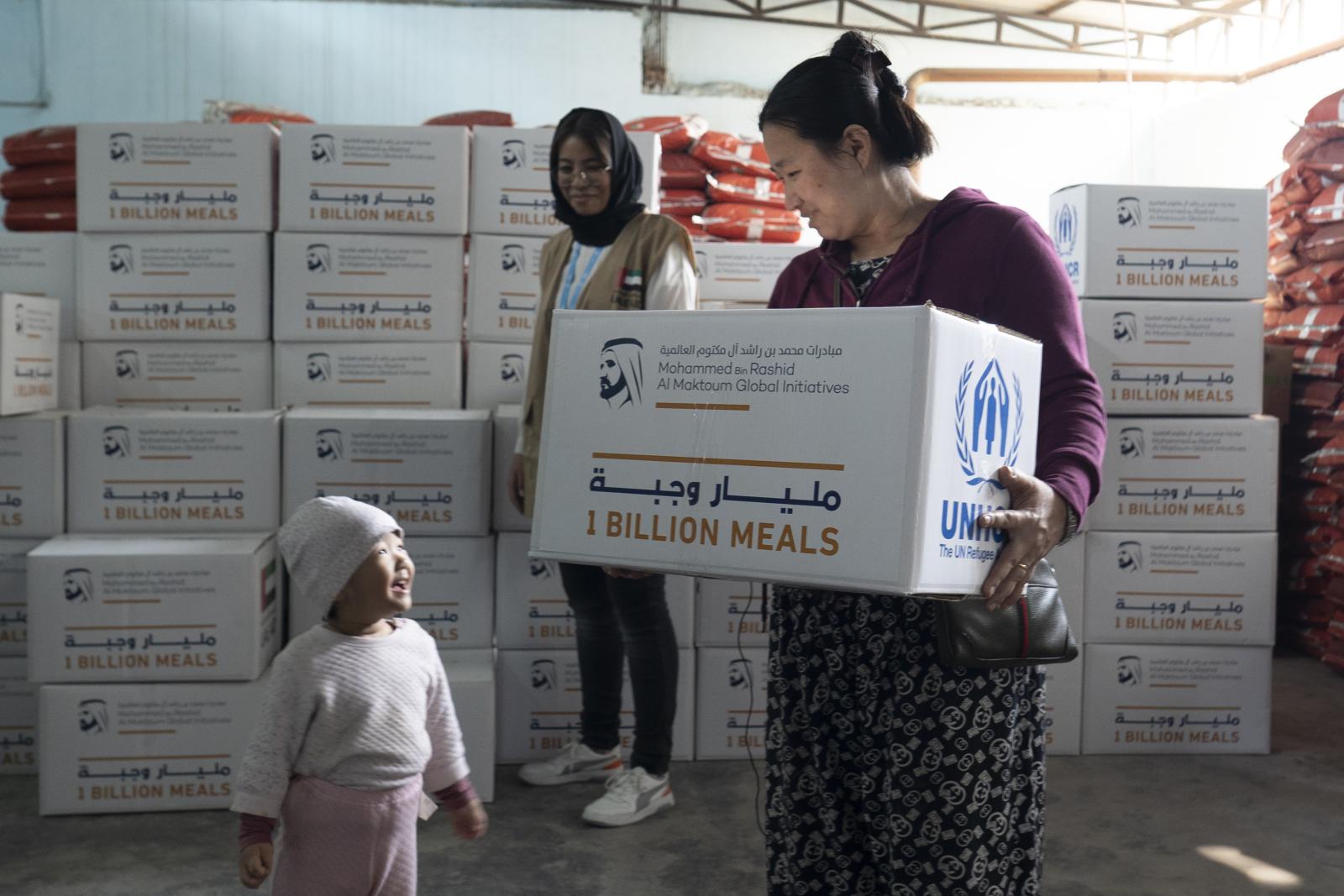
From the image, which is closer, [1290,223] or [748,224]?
[748,224]

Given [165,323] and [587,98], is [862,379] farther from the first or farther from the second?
[587,98]

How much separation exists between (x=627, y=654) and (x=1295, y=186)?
3064 millimetres

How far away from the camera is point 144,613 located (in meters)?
2.39

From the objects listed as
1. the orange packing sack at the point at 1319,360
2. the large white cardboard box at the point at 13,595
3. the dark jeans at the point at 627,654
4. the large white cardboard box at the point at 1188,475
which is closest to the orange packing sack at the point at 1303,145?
the orange packing sack at the point at 1319,360

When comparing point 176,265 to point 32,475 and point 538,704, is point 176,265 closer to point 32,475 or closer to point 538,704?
point 32,475

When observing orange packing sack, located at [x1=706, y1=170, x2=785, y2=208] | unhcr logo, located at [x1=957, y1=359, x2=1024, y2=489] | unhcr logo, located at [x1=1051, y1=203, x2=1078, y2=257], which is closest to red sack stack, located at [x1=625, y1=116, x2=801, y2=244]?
orange packing sack, located at [x1=706, y1=170, x2=785, y2=208]

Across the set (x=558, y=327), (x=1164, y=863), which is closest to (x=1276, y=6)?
(x=1164, y=863)

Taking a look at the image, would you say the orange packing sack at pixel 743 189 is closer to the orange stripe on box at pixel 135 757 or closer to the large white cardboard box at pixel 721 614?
the large white cardboard box at pixel 721 614

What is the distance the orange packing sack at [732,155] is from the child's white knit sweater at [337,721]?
277 cm

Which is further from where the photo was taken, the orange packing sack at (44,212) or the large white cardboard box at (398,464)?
the orange packing sack at (44,212)

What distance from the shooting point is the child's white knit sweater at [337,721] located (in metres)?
1.40

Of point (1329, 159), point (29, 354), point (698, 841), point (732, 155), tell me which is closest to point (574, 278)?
point (698, 841)

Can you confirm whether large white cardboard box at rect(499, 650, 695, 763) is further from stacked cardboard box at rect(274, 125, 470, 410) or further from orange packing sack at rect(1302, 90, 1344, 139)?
orange packing sack at rect(1302, 90, 1344, 139)

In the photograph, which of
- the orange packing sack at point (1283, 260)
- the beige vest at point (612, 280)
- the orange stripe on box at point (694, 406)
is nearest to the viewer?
the orange stripe on box at point (694, 406)
